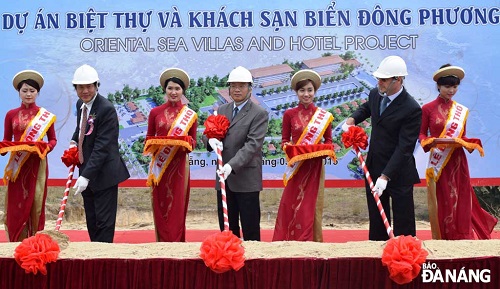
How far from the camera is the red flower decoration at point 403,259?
123 inches

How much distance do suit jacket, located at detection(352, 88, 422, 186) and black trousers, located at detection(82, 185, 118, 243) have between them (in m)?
1.75

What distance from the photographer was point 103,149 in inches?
190

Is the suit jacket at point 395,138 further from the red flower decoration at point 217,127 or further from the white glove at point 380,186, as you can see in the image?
the red flower decoration at point 217,127

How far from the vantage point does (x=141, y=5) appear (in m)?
7.06

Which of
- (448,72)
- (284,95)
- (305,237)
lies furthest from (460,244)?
(284,95)

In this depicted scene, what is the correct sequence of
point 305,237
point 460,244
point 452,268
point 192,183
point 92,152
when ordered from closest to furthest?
1. point 452,268
2. point 460,244
3. point 92,152
4. point 305,237
5. point 192,183

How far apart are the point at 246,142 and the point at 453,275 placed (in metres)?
2.13

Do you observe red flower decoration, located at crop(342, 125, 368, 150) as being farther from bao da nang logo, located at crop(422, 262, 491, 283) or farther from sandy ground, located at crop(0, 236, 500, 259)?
bao da nang logo, located at crop(422, 262, 491, 283)

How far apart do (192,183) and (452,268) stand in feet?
13.3

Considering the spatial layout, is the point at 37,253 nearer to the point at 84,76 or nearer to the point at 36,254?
the point at 36,254

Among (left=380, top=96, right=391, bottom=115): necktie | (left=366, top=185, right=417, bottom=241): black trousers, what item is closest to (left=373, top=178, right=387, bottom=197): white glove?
(left=366, top=185, right=417, bottom=241): black trousers

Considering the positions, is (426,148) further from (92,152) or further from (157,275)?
(157,275)

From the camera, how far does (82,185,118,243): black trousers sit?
484cm

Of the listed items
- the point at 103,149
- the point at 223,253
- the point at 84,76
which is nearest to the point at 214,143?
the point at 103,149
